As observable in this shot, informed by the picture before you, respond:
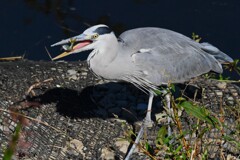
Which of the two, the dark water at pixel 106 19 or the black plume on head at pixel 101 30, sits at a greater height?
the black plume on head at pixel 101 30

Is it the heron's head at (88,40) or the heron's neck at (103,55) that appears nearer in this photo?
the heron's head at (88,40)

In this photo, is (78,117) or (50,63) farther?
(50,63)

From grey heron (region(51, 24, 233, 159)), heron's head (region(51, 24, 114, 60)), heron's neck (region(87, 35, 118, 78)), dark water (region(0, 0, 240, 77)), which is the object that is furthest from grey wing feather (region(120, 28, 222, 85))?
dark water (region(0, 0, 240, 77))

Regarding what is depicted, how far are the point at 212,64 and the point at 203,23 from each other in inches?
79.1

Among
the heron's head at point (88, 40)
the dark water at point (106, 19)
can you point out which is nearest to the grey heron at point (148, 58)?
the heron's head at point (88, 40)

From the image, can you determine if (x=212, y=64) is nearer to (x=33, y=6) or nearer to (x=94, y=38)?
(x=94, y=38)

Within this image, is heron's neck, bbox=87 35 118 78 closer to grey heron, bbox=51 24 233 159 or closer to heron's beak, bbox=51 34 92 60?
grey heron, bbox=51 24 233 159

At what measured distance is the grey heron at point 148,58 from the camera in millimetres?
3494

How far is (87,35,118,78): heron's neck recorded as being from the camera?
3.46 meters

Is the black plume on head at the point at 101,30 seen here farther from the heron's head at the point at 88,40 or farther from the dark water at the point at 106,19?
the dark water at the point at 106,19

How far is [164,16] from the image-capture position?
5.85 m

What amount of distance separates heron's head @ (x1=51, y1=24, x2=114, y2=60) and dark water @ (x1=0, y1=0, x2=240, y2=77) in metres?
2.00

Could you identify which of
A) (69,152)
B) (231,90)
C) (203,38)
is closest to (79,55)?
(203,38)

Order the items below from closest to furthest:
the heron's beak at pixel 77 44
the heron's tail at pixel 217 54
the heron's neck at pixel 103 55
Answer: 1. the heron's beak at pixel 77 44
2. the heron's neck at pixel 103 55
3. the heron's tail at pixel 217 54
